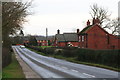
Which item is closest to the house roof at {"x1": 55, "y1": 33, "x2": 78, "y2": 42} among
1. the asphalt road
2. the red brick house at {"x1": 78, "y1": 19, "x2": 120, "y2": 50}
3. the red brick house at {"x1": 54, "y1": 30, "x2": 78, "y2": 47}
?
the red brick house at {"x1": 54, "y1": 30, "x2": 78, "y2": 47}

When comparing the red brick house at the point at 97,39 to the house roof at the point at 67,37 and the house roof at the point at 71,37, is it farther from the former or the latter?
Result: the house roof at the point at 67,37

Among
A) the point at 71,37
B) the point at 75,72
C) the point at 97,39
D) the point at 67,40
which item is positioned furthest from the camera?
the point at 71,37

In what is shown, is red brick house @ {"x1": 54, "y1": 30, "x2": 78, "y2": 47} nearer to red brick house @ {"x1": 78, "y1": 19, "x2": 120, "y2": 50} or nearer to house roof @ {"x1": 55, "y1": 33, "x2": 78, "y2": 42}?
house roof @ {"x1": 55, "y1": 33, "x2": 78, "y2": 42}

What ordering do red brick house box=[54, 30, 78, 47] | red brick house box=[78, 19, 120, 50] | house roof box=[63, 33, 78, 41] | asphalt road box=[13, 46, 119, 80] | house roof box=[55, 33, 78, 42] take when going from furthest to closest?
house roof box=[55, 33, 78, 42] < house roof box=[63, 33, 78, 41] < red brick house box=[54, 30, 78, 47] < red brick house box=[78, 19, 120, 50] < asphalt road box=[13, 46, 119, 80]

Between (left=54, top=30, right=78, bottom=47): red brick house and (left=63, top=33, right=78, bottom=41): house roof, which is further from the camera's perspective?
(left=63, top=33, right=78, bottom=41): house roof

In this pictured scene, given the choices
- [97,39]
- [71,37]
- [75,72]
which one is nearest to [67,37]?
[71,37]

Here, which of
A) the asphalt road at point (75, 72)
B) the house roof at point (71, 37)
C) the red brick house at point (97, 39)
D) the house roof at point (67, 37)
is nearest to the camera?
the asphalt road at point (75, 72)

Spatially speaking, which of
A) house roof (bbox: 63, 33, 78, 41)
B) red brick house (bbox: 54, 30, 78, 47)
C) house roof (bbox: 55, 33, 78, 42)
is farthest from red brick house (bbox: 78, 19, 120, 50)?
house roof (bbox: 55, 33, 78, 42)

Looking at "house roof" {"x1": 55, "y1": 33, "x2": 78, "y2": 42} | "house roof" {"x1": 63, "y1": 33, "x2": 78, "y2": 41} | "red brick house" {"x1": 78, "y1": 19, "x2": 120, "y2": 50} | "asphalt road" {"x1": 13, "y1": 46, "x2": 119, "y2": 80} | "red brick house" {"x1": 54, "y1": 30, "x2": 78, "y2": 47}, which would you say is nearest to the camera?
"asphalt road" {"x1": 13, "y1": 46, "x2": 119, "y2": 80}

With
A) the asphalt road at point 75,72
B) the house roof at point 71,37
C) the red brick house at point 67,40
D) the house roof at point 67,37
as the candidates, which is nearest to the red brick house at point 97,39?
the asphalt road at point 75,72

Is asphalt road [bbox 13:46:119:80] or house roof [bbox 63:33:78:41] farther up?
house roof [bbox 63:33:78:41]

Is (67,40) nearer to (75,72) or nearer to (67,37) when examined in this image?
(67,37)

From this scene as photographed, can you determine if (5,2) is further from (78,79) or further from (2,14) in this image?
(78,79)

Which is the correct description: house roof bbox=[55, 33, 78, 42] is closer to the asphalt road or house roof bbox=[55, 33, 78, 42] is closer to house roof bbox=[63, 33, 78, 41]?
house roof bbox=[63, 33, 78, 41]
